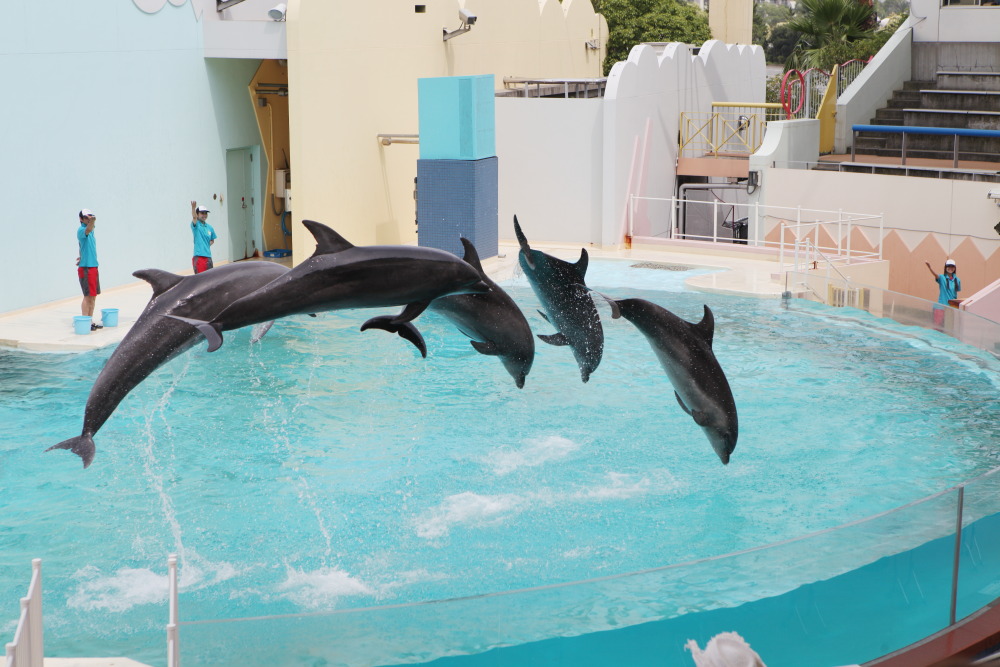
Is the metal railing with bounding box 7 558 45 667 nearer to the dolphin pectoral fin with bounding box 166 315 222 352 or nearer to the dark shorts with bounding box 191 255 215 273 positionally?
the dolphin pectoral fin with bounding box 166 315 222 352

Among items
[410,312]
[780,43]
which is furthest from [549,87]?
[780,43]

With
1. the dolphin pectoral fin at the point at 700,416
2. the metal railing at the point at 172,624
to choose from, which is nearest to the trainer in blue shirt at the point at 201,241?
the dolphin pectoral fin at the point at 700,416

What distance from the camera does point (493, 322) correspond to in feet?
24.6

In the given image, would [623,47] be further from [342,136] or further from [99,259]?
[99,259]

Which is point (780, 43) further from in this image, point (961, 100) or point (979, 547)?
Result: point (979, 547)

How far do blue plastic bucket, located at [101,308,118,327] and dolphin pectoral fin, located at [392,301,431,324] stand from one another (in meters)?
7.77

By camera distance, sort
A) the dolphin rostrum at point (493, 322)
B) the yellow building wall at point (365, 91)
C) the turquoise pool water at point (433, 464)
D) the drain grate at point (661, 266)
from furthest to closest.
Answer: the drain grate at point (661, 266) → the yellow building wall at point (365, 91) → the turquoise pool water at point (433, 464) → the dolphin rostrum at point (493, 322)

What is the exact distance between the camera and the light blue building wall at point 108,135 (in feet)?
46.7

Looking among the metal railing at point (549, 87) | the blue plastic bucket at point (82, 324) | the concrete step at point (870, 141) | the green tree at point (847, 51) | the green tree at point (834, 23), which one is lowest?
the blue plastic bucket at point (82, 324)

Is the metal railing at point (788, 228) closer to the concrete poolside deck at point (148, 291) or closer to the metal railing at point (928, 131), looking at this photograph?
the concrete poolside deck at point (148, 291)

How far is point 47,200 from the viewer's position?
14.7m

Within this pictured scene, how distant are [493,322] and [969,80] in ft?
60.1

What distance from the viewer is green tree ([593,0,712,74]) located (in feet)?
122

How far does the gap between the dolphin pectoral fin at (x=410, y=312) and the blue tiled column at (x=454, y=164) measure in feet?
33.1
